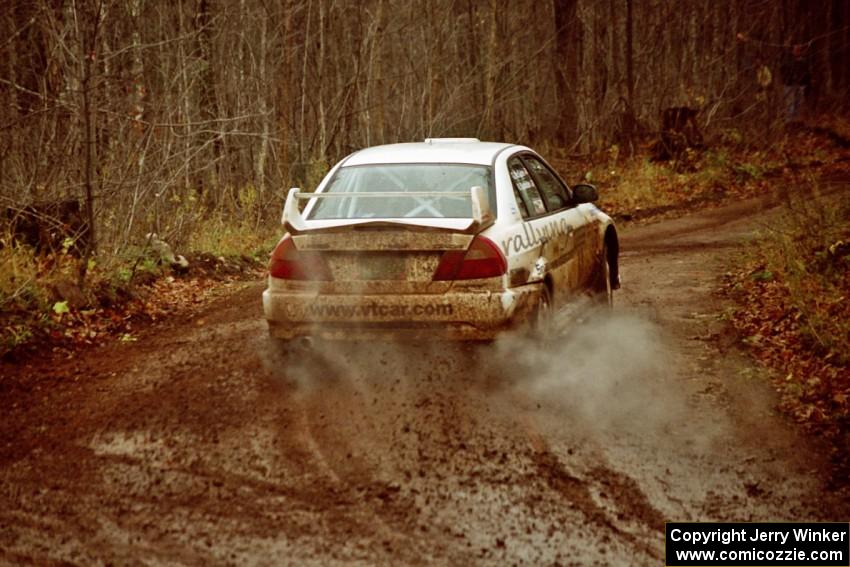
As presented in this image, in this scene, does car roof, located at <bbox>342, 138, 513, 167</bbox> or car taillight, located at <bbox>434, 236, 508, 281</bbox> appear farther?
car roof, located at <bbox>342, 138, 513, 167</bbox>

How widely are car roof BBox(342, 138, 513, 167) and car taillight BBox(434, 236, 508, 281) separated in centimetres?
110

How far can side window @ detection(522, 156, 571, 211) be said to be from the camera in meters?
8.97

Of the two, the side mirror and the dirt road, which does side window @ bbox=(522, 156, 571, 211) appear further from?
the dirt road

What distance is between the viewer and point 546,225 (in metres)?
8.37

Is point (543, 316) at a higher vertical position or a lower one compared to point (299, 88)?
higher

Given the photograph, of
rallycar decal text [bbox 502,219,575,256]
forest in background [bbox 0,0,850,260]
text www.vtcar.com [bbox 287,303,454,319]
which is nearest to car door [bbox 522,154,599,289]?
rallycar decal text [bbox 502,219,575,256]

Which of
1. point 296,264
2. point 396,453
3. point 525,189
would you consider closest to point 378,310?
point 296,264

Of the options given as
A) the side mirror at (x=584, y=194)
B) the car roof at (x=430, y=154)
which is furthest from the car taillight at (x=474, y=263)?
the side mirror at (x=584, y=194)

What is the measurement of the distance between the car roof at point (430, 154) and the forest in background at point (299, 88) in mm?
3070

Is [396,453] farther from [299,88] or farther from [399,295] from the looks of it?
[299,88]

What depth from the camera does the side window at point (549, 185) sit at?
8.97 meters

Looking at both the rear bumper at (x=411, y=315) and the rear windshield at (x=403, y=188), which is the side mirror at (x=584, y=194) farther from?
the rear bumper at (x=411, y=315)

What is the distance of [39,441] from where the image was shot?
258 inches

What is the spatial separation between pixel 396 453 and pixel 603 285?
454 centimetres
